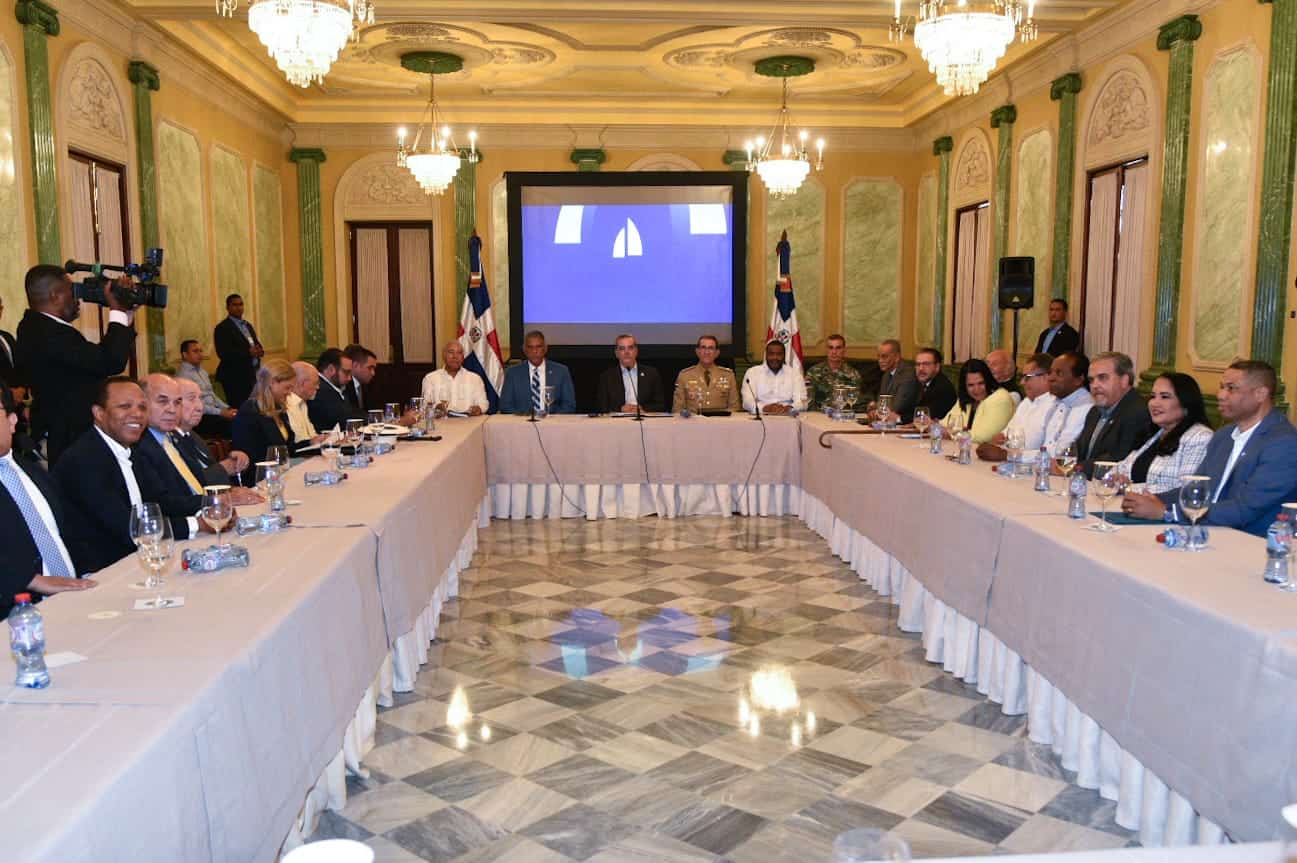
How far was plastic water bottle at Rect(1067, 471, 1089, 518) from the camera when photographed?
11.7 feet

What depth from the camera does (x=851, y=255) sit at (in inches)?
503

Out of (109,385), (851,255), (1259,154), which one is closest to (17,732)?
(109,385)

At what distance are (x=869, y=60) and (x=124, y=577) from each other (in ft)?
29.5

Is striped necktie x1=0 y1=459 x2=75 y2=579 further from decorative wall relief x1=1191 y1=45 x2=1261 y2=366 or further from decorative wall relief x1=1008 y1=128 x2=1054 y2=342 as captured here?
decorative wall relief x1=1008 y1=128 x2=1054 y2=342

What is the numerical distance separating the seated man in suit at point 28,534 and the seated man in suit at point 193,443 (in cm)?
94

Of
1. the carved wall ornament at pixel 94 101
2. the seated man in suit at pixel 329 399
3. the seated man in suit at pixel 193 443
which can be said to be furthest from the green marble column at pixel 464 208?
the seated man in suit at pixel 193 443

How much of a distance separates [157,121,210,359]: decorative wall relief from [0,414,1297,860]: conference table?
4.55 m

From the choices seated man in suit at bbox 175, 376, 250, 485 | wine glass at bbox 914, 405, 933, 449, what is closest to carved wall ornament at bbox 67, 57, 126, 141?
seated man in suit at bbox 175, 376, 250, 485

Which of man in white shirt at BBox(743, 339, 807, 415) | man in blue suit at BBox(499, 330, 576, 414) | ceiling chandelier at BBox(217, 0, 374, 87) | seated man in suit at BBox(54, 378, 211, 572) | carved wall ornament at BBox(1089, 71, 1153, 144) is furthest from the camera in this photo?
man in white shirt at BBox(743, 339, 807, 415)

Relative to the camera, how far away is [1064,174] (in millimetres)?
8773

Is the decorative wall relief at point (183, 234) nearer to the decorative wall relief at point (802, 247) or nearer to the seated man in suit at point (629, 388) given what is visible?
the seated man in suit at point (629, 388)

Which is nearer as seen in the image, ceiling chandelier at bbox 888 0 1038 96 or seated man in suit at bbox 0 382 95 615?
seated man in suit at bbox 0 382 95 615

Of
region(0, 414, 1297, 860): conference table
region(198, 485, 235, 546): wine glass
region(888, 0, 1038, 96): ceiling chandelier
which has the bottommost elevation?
region(0, 414, 1297, 860): conference table

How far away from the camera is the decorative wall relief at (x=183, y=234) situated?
845 cm
